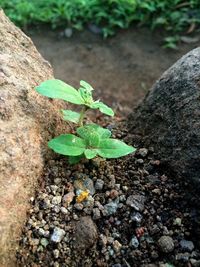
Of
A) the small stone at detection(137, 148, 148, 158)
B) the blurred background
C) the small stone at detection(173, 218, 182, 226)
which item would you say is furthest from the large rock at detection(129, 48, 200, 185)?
the blurred background

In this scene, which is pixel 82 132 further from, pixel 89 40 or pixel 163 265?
pixel 89 40

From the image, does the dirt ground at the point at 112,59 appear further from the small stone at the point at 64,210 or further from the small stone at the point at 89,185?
the small stone at the point at 64,210

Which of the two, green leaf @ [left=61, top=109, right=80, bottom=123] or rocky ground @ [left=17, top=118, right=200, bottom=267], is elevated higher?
green leaf @ [left=61, top=109, right=80, bottom=123]

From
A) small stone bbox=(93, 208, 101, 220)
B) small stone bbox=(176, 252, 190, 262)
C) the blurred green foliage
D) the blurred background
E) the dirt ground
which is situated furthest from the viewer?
the blurred green foliage

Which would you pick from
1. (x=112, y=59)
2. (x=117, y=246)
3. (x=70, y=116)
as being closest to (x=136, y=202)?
(x=117, y=246)

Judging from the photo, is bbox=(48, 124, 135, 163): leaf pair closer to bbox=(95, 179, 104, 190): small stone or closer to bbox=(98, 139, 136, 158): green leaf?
bbox=(98, 139, 136, 158): green leaf

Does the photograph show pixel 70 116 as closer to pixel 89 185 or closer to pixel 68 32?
pixel 89 185

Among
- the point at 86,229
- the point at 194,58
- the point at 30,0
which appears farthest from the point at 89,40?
the point at 86,229

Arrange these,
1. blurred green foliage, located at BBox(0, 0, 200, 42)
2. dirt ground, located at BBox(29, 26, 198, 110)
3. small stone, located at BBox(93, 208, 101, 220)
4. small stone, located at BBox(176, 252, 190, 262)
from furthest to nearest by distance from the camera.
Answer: blurred green foliage, located at BBox(0, 0, 200, 42), dirt ground, located at BBox(29, 26, 198, 110), small stone, located at BBox(93, 208, 101, 220), small stone, located at BBox(176, 252, 190, 262)
